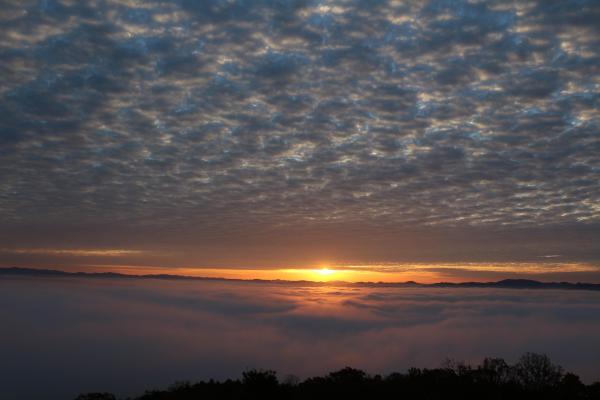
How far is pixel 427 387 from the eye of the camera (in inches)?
1681

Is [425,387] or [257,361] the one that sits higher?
[425,387]

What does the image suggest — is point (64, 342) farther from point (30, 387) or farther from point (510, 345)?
point (510, 345)

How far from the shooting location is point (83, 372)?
13412 centimetres

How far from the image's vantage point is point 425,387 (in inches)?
1683

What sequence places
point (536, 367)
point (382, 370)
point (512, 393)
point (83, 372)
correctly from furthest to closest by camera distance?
point (382, 370), point (83, 372), point (536, 367), point (512, 393)

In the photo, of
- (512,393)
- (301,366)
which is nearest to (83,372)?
(301,366)

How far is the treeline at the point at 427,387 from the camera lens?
38.3 meters

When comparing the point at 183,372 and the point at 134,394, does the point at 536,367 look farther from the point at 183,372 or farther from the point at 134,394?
the point at 183,372

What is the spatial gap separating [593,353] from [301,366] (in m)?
116

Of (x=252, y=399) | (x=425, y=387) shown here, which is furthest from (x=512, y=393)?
(x=252, y=399)

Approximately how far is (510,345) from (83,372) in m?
164

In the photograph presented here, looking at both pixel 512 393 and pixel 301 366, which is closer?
pixel 512 393

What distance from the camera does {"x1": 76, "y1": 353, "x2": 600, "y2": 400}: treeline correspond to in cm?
3831

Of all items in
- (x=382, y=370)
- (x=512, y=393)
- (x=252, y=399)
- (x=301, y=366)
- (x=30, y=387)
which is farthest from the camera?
(x=301, y=366)
